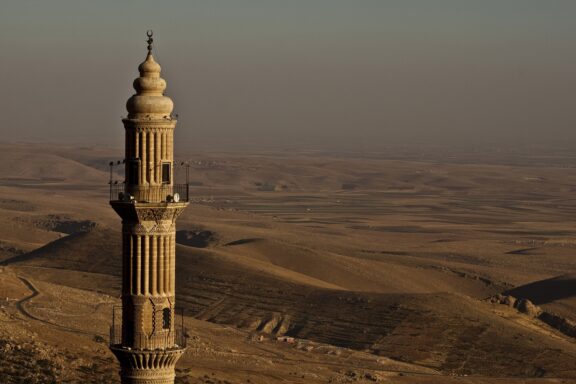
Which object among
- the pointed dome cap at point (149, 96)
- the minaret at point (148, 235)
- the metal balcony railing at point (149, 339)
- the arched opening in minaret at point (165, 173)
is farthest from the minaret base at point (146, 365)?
the pointed dome cap at point (149, 96)

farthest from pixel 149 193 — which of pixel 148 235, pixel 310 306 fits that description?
pixel 310 306

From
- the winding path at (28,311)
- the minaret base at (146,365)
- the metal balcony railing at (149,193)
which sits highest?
the metal balcony railing at (149,193)

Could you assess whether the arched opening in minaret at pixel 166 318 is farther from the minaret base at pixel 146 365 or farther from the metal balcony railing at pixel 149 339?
the minaret base at pixel 146 365

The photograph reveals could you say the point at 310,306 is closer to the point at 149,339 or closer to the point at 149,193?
the point at 149,339

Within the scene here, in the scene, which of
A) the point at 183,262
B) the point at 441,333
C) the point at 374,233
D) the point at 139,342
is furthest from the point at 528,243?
the point at 139,342

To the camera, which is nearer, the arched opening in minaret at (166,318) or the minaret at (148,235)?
the minaret at (148,235)

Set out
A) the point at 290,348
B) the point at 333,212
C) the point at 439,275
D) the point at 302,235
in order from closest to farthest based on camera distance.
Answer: the point at 290,348, the point at 439,275, the point at 302,235, the point at 333,212

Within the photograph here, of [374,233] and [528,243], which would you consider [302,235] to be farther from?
[528,243]
